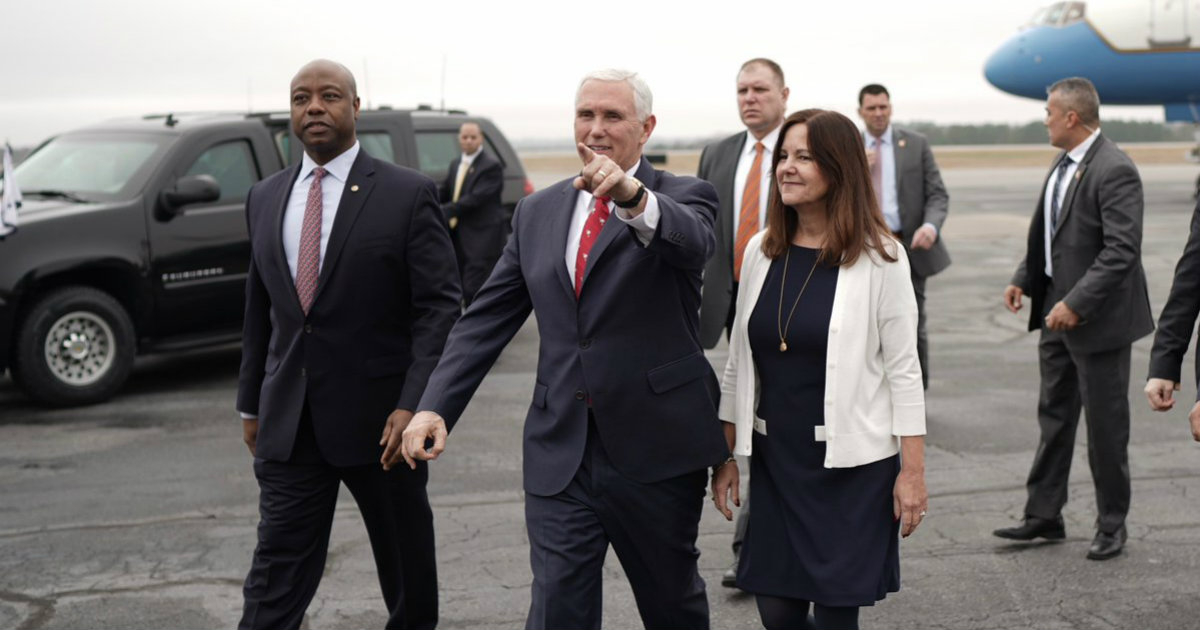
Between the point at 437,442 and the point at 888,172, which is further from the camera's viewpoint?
the point at 888,172

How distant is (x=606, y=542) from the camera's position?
12.2 ft

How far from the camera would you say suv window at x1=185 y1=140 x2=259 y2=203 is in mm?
10445

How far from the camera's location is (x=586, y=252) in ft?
11.9

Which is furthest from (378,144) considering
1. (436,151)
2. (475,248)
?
(475,248)

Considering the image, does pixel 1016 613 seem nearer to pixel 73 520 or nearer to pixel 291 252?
pixel 291 252

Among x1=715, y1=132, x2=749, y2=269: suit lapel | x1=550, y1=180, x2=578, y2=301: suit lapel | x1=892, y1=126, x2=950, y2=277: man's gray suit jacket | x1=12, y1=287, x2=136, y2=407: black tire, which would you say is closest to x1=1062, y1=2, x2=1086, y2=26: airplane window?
x1=892, y1=126, x2=950, y2=277: man's gray suit jacket

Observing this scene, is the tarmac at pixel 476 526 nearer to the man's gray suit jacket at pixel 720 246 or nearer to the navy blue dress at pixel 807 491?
the man's gray suit jacket at pixel 720 246

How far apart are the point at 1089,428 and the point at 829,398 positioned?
276cm

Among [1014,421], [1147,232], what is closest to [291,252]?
[1014,421]

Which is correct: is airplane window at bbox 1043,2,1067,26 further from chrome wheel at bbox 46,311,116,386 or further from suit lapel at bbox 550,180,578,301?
suit lapel at bbox 550,180,578,301

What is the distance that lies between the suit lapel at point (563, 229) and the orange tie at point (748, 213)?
2.05 metres

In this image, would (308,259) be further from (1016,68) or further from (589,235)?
(1016,68)

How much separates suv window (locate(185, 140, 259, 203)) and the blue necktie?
6.32 m

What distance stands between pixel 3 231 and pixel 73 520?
3295 mm
